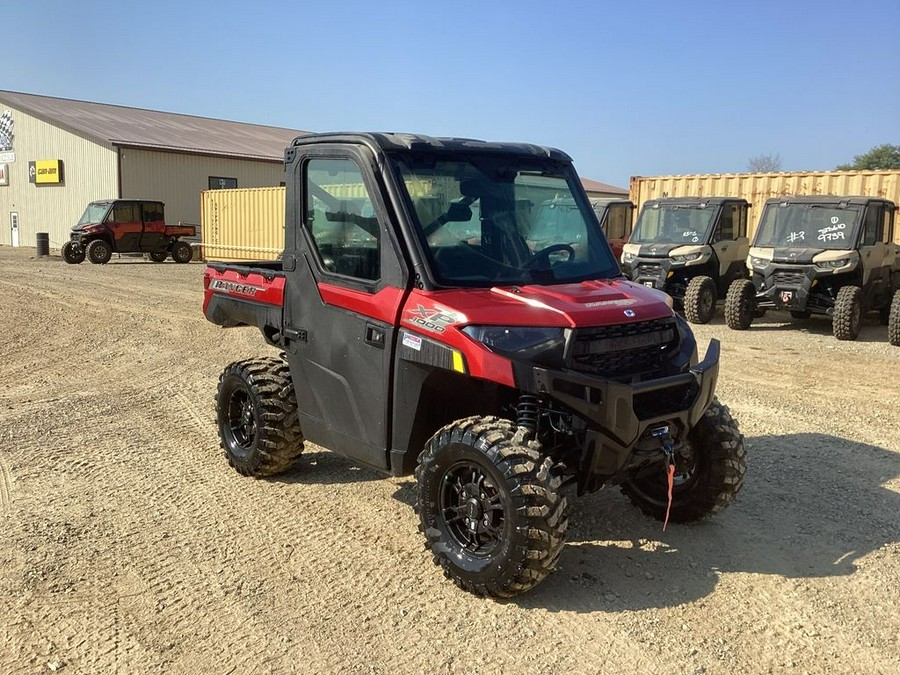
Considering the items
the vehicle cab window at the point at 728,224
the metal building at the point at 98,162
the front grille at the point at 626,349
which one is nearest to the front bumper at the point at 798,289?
the vehicle cab window at the point at 728,224

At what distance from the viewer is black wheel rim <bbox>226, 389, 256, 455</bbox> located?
5.45m

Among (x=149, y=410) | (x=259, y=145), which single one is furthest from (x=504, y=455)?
(x=259, y=145)

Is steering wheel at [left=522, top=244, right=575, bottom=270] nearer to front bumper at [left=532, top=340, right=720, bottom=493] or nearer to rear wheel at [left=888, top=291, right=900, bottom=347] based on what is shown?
front bumper at [left=532, top=340, right=720, bottom=493]

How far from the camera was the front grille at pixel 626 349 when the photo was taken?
12.6 feet

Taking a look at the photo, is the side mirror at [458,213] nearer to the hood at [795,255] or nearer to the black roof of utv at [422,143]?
the black roof of utv at [422,143]

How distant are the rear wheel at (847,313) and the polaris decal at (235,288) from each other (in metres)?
9.60

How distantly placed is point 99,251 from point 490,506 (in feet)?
79.1

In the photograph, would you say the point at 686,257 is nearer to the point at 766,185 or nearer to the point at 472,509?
the point at 766,185

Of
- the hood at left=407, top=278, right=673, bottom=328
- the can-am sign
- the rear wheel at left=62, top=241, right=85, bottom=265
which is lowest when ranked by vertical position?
the rear wheel at left=62, top=241, right=85, bottom=265

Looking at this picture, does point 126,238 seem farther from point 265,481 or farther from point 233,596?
point 233,596

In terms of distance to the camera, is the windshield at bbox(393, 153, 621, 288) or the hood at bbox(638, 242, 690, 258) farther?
the hood at bbox(638, 242, 690, 258)

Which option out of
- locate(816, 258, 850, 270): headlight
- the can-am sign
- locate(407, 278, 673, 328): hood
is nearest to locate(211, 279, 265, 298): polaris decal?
locate(407, 278, 673, 328): hood

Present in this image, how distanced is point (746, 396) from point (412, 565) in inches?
203

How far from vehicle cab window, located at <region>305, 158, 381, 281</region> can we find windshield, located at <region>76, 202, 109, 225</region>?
22.8 metres
